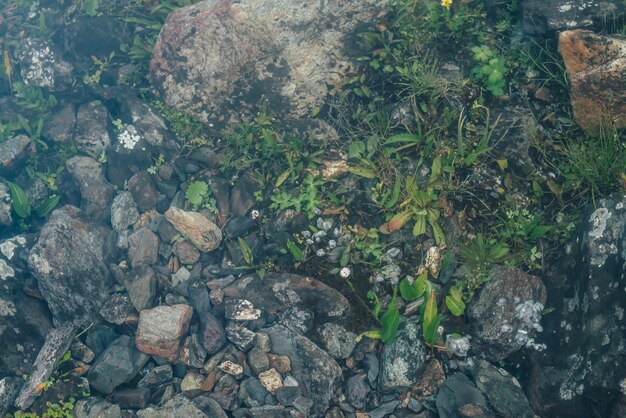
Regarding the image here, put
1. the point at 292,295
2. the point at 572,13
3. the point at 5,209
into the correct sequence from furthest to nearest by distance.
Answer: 1. the point at 5,209
2. the point at 572,13
3. the point at 292,295

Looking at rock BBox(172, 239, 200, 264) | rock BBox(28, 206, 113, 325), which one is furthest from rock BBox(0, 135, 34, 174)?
rock BBox(172, 239, 200, 264)

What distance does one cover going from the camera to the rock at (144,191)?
6.36m

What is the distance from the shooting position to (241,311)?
5.12 metres

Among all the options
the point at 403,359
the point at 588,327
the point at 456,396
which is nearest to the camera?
the point at 588,327

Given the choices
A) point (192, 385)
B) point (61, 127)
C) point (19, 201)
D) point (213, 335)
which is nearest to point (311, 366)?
point (213, 335)

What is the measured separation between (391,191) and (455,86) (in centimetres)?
146

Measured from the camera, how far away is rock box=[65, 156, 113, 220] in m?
6.44

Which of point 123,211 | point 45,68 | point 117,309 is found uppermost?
point 45,68

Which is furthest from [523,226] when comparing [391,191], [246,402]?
[246,402]

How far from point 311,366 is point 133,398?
1.83 metres

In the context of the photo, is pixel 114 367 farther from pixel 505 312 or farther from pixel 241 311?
pixel 505 312

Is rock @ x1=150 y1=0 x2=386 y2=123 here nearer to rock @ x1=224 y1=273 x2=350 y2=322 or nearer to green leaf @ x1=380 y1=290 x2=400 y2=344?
rock @ x1=224 y1=273 x2=350 y2=322

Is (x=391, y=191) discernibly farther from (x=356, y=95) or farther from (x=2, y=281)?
(x=2, y=281)

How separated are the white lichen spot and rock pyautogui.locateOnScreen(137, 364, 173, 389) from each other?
5.49ft
